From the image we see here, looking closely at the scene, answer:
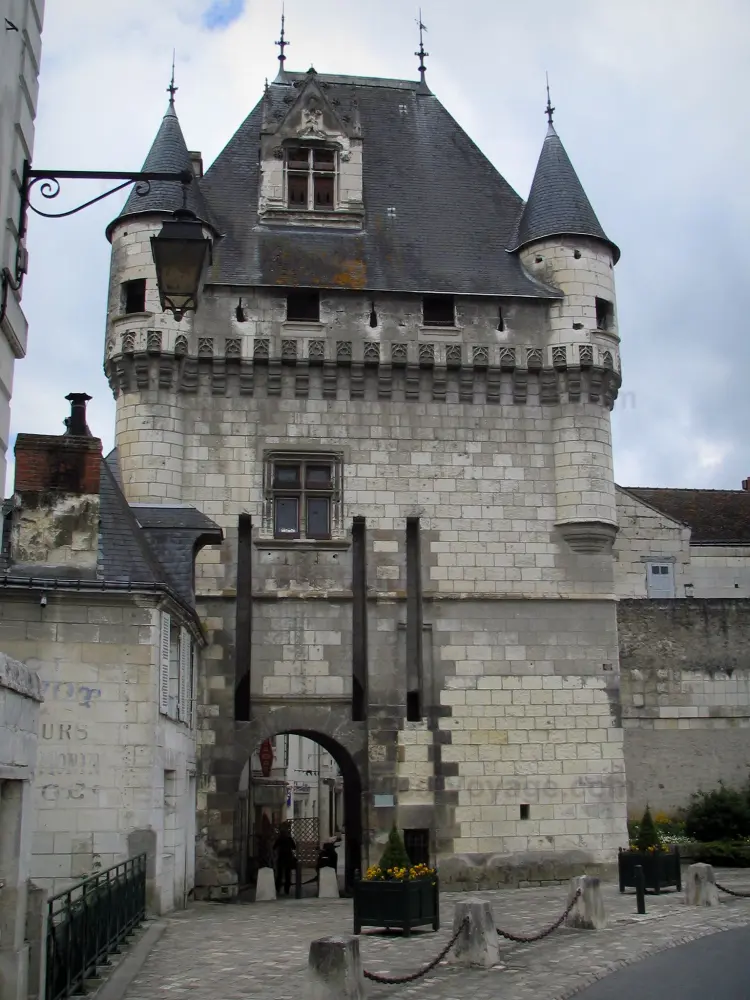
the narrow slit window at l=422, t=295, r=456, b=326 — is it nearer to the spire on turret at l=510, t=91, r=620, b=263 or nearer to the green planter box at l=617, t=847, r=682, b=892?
the spire on turret at l=510, t=91, r=620, b=263

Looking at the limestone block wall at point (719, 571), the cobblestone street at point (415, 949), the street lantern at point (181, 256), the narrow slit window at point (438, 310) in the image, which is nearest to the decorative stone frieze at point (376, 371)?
the narrow slit window at point (438, 310)

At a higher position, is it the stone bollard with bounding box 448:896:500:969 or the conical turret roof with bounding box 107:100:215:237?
the conical turret roof with bounding box 107:100:215:237

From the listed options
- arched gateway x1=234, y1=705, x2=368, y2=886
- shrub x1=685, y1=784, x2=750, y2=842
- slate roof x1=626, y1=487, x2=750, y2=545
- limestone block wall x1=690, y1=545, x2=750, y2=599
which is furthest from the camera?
slate roof x1=626, y1=487, x2=750, y2=545

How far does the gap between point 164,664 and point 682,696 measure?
13645 mm

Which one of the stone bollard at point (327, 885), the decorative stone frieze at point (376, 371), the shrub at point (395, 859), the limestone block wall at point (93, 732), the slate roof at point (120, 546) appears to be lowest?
the stone bollard at point (327, 885)

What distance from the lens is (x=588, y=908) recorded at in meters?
12.6

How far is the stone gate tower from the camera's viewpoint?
19.2m

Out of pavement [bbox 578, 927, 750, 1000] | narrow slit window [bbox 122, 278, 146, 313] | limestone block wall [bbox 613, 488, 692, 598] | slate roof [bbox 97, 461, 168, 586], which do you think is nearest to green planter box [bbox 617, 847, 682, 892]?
pavement [bbox 578, 927, 750, 1000]

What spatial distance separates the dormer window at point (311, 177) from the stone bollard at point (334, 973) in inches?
648

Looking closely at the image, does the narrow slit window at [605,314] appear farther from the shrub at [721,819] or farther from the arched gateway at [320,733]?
the shrub at [721,819]

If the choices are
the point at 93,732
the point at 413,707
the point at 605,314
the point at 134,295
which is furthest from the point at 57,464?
the point at 605,314

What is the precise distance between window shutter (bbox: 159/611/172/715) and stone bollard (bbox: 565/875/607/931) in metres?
5.45

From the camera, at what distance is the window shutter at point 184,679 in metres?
16.5

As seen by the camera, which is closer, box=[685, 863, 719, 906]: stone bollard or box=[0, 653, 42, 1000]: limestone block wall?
box=[0, 653, 42, 1000]: limestone block wall
